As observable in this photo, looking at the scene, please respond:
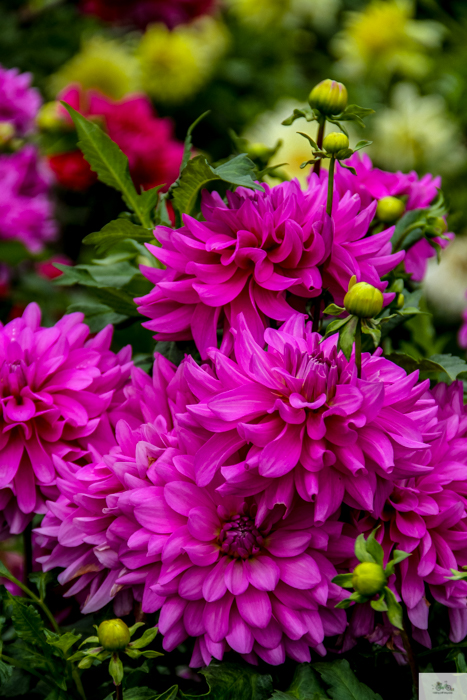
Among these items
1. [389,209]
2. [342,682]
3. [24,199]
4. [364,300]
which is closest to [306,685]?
[342,682]

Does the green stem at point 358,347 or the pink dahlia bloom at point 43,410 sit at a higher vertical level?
the green stem at point 358,347

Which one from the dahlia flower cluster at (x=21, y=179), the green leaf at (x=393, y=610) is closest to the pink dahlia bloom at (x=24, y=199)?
the dahlia flower cluster at (x=21, y=179)

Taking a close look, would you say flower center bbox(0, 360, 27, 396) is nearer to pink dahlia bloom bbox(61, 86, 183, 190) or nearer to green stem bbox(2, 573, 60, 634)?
green stem bbox(2, 573, 60, 634)

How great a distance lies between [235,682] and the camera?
427 mm

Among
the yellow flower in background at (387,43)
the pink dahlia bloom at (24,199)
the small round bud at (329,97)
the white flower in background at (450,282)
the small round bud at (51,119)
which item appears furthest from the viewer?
the yellow flower in background at (387,43)

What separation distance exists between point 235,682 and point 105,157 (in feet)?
1.23

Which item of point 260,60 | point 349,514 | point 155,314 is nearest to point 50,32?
point 260,60

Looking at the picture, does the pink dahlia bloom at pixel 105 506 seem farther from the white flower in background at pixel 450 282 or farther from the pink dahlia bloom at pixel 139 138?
the white flower in background at pixel 450 282

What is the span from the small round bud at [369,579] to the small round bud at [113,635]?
0.13 metres

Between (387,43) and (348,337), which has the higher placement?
(348,337)

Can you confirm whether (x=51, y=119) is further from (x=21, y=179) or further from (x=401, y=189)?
(x=401, y=189)

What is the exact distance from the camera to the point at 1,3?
5.60 feet

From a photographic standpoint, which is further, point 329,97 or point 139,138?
point 139,138

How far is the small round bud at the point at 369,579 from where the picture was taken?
1.18ft
